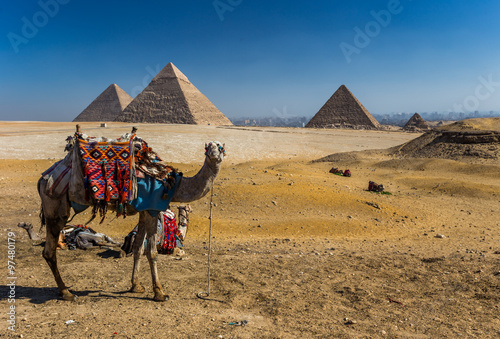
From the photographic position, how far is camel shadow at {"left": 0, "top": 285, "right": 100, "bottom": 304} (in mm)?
3930

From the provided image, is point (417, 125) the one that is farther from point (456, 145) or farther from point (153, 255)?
point (153, 255)

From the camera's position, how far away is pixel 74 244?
5809 mm

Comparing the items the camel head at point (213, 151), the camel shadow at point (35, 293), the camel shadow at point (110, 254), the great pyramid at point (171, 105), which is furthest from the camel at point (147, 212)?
the great pyramid at point (171, 105)

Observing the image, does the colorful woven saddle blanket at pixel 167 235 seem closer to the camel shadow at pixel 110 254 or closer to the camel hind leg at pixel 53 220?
the camel shadow at pixel 110 254

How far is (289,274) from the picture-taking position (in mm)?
4992

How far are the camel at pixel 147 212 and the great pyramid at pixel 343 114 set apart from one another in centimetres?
9737

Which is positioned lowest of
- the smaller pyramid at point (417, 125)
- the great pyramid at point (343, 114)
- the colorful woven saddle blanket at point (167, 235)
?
the colorful woven saddle blanket at point (167, 235)

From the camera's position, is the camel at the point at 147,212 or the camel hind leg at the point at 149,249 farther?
the camel hind leg at the point at 149,249

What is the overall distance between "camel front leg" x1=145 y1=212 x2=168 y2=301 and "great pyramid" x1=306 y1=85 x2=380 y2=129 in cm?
9752

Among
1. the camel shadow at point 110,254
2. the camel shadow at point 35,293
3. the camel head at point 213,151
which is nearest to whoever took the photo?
the camel head at point 213,151

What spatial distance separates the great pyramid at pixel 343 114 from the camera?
322ft

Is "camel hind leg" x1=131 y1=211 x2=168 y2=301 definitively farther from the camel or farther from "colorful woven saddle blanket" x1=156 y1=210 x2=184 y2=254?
"colorful woven saddle blanket" x1=156 y1=210 x2=184 y2=254

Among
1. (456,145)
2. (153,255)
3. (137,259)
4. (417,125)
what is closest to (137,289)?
(137,259)

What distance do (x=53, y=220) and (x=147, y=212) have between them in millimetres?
1174
